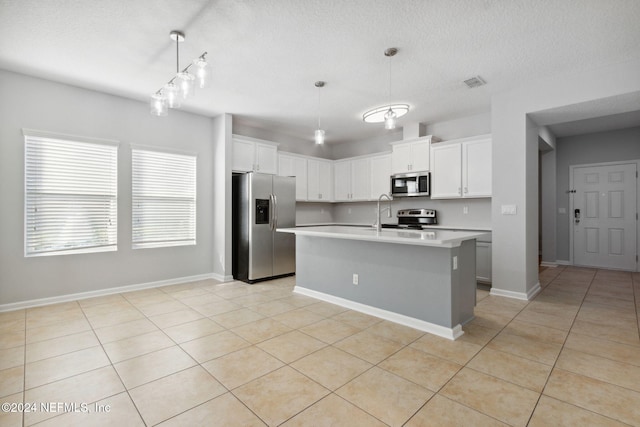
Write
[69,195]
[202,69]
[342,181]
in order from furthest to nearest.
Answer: [342,181] → [69,195] → [202,69]

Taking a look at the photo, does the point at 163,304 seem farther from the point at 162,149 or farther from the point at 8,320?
the point at 162,149

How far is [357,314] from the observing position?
134 inches

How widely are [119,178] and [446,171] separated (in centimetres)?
493

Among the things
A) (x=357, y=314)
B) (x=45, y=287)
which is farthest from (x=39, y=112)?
(x=357, y=314)

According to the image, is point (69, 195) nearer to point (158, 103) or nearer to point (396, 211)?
point (158, 103)

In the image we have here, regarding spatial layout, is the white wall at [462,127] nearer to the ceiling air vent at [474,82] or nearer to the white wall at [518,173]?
the white wall at [518,173]

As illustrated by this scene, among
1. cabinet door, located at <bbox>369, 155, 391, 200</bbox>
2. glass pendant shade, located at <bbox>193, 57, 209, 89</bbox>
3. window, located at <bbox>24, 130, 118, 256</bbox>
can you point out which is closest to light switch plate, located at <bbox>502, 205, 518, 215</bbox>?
cabinet door, located at <bbox>369, 155, 391, 200</bbox>

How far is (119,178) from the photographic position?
429cm

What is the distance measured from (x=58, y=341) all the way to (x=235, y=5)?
10.6 feet

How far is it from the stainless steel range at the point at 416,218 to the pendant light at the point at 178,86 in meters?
4.02

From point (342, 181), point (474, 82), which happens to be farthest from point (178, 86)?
point (342, 181)

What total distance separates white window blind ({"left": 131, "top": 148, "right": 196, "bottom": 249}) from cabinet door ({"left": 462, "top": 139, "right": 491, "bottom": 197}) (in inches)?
171

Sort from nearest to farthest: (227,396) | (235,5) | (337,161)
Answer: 1. (227,396)
2. (235,5)
3. (337,161)

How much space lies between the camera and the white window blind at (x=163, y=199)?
4.48 m
